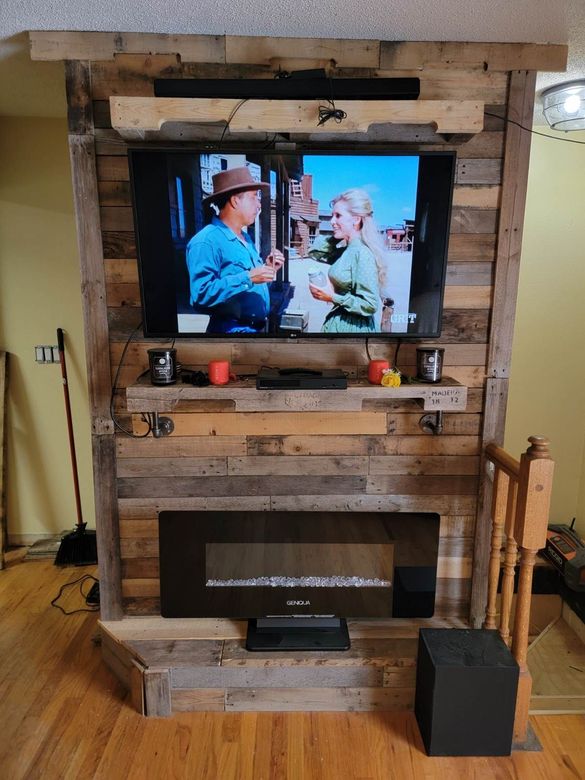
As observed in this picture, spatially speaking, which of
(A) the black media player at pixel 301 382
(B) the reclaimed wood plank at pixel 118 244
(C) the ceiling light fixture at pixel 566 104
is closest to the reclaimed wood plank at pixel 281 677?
(A) the black media player at pixel 301 382

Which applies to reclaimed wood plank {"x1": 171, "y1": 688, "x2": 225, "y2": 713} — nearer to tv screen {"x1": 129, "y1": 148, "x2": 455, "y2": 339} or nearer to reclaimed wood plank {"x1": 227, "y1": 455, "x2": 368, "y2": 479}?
reclaimed wood plank {"x1": 227, "y1": 455, "x2": 368, "y2": 479}

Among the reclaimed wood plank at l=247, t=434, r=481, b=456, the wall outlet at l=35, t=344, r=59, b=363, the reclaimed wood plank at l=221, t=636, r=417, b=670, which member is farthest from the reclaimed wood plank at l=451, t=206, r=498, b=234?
the wall outlet at l=35, t=344, r=59, b=363

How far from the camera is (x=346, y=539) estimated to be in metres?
2.21

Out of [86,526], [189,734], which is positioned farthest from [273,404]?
[86,526]

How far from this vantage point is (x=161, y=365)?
1907 millimetres

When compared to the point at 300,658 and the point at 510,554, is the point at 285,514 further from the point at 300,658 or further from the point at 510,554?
the point at 510,554

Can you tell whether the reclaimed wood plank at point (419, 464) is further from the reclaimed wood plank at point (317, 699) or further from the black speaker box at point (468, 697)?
the reclaimed wood plank at point (317, 699)

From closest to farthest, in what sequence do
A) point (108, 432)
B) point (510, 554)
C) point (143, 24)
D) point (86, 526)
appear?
point (143, 24)
point (510, 554)
point (108, 432)
point (86, 526)

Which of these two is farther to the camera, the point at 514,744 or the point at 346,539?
the point at 346,539

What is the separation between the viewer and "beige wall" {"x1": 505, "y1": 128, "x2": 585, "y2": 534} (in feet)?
9.38

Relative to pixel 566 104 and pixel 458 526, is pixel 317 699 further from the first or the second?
pixel 566 104

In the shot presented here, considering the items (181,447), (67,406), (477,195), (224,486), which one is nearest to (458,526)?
(224,486)

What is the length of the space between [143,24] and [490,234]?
1.45m

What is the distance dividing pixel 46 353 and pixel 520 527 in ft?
8.42
